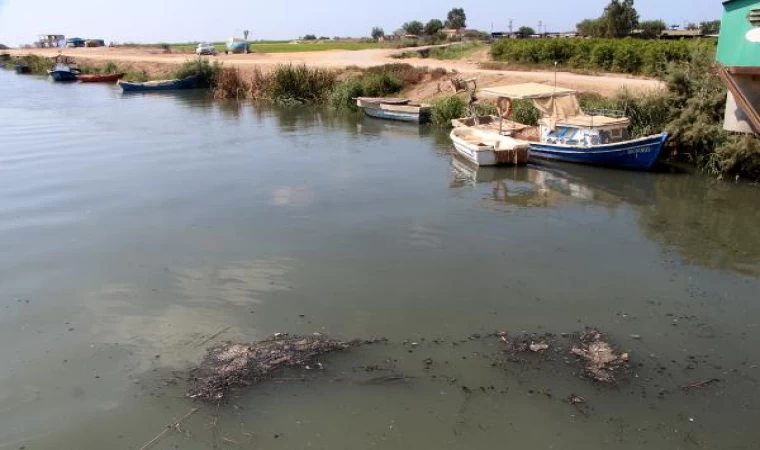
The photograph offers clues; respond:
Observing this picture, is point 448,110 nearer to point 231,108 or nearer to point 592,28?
point 231,108

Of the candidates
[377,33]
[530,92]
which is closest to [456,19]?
[377,33]

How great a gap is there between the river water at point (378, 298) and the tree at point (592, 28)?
4180 cm

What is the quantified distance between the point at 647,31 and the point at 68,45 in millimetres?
102051

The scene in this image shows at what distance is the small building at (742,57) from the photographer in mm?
11203

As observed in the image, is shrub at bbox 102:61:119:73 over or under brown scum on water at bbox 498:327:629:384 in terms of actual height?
over

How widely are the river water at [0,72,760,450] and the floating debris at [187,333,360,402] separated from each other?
0.26 meters

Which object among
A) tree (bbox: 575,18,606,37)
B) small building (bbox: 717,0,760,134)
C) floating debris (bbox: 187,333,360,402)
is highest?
tree (bbox: 575,18,606,37)

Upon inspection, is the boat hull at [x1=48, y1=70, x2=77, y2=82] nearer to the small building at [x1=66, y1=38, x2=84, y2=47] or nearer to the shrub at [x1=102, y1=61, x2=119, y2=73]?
the shrub at [x1=102, y1=61, x2=119, y2=73]

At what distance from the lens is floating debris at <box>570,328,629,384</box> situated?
871 centimetres

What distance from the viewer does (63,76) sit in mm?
62312

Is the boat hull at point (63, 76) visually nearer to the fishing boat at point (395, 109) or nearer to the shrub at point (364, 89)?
the shrub at point (364, 89)

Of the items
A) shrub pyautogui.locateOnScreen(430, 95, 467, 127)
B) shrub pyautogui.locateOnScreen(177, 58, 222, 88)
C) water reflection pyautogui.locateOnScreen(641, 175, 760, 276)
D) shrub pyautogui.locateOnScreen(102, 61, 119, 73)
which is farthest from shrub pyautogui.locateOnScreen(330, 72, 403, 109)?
shrub pyautogui.locateOnScreen(102, 61, 119, 73)

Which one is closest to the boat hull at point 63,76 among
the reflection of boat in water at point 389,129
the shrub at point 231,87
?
→ the shrub at point 231,87

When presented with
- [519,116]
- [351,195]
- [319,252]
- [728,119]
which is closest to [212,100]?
[519,116]
